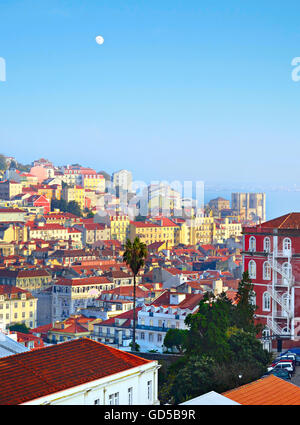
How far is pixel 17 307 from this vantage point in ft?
187

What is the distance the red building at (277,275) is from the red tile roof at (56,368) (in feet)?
33.0

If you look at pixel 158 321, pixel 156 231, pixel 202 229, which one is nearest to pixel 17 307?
pixel 158 321

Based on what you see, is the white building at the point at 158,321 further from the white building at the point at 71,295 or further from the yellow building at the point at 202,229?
the yellow building at the point at 202,229

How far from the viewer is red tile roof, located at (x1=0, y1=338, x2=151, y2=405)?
13859 millimetres

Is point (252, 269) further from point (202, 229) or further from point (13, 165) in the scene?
point (13, 165)

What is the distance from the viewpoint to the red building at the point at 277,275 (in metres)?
25.7

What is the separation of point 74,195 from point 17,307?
62.4 metres

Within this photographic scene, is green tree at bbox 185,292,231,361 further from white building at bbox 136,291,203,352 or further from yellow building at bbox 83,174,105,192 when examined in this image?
yellow building at bbox 83,174,105,192

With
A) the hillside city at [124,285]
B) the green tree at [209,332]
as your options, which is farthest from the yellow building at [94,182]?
the green tree at [209,332]

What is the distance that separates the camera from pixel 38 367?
14961 millimetres

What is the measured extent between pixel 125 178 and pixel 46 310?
213ft
